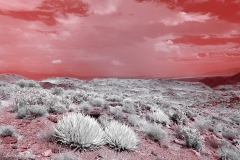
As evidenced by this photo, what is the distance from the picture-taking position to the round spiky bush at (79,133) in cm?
488

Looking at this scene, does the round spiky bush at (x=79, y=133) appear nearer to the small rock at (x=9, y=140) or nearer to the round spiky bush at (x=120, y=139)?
the round spiky bush at (x=120, y=139)

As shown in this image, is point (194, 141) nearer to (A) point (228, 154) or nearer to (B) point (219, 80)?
(A) point (228, 154)

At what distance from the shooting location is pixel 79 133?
16.1 feet

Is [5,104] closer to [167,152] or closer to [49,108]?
[49,108]

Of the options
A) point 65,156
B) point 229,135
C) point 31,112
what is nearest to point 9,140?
point 65,156

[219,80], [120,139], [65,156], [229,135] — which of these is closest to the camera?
[65,156]

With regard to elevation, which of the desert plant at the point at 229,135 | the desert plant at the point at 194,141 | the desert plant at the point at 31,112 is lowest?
the desert plant at the point at 229,135

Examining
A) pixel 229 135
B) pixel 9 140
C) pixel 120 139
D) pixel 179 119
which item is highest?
pixel 9 140

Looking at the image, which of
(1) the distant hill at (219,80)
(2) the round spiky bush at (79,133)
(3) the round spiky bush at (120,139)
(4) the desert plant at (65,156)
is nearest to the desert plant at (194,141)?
(3) the round spiky bush at (120,139)

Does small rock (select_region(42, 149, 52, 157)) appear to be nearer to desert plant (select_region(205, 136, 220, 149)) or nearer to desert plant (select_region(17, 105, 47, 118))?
desert plant (select_region(17, 105, 47, 118))

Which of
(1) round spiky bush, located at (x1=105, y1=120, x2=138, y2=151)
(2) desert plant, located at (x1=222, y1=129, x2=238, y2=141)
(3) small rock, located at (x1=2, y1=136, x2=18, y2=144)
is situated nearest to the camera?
(3) small rock, located at (x1=2, y1=136, x2=18, y2=144)

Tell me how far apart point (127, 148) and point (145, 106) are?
6.03m

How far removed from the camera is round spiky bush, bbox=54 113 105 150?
4875 mm

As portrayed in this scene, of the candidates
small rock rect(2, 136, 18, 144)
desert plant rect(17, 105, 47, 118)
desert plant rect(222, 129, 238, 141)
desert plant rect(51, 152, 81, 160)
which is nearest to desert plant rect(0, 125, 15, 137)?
small rock rect(2, 136, 18, 144)
